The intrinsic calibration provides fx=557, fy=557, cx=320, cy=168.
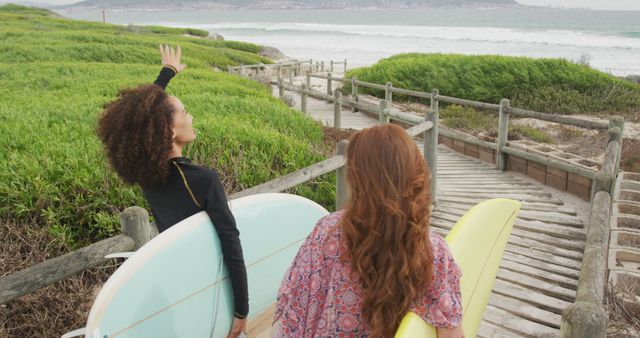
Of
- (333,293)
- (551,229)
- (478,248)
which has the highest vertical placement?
(333,293)

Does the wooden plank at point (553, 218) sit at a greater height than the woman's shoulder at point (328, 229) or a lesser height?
lesser

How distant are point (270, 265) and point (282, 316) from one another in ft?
3.57

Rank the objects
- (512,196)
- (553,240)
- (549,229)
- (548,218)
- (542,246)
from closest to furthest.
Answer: (542,246)
(553,240)
(549,229)
(548,218)
(512,196)

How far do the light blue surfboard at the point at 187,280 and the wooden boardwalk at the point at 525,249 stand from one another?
0.54 meters

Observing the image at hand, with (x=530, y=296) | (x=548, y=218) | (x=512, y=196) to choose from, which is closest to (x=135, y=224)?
A: (x=530, y=296)

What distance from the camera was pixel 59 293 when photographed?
3.42 meters

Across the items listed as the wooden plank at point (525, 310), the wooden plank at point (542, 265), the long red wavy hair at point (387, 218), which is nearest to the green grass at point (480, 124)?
the wooden plank at point (542, 265)

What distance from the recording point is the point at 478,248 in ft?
9.25

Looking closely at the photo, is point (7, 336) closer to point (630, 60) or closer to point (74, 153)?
point (74, 153)

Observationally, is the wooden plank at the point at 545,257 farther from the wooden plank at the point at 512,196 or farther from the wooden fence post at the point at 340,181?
the wooden fence post at the point at 340,181

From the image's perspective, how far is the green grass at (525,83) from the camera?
13188 mm

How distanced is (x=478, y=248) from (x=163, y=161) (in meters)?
1.62

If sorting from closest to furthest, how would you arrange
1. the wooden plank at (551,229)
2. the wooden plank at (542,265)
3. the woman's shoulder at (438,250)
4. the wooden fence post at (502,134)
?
1. the woman's shoulder at (438,250)
2. the wooden plank at (542,265)
3. the wooden plank at (551,229)
4. the wooden fence post at (502,134)

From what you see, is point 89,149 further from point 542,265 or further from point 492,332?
point 542,265
